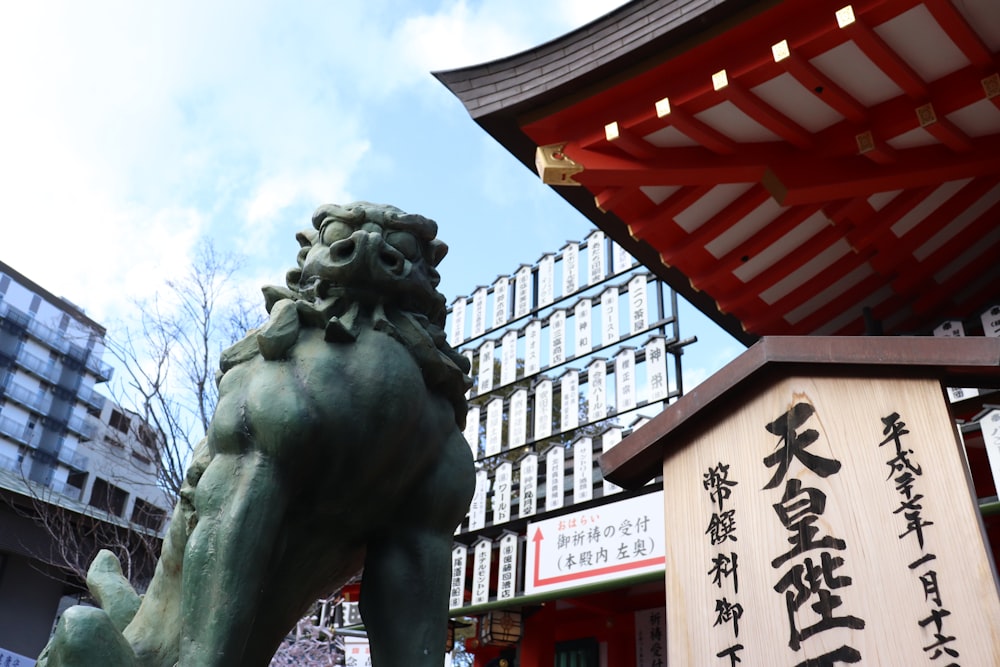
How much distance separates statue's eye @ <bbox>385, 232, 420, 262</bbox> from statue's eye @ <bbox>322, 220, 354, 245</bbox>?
8 centimetres

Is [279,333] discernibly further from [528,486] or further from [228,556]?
[528,486]

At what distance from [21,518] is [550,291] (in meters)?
8.71

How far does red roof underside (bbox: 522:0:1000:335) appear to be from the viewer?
4.28m

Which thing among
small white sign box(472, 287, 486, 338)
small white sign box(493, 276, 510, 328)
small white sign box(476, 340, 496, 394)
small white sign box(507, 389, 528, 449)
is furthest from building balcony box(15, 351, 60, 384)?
small white sign box(507, 389, 528, 449)

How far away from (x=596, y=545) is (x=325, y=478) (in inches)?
213

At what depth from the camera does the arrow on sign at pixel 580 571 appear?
6.17m

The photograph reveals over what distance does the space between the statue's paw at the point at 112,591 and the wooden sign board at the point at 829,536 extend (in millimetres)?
1610

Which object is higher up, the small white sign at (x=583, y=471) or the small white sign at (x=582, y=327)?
the small white sign at (x=582, y=327)

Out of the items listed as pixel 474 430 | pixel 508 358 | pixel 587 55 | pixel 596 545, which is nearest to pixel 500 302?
pixel 508 358

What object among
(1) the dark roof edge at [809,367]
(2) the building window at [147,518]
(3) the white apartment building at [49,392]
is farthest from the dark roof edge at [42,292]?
(1) the dark roof edge at [809,367]

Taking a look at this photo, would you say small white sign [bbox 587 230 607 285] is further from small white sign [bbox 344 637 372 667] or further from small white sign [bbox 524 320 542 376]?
small white sign [bbox 344 637 372 667]

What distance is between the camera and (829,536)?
91.4 inches

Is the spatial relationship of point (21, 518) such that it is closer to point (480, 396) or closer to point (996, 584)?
point (480, 396)

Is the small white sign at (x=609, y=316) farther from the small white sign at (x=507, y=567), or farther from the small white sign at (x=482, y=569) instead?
the small white sign at (x=482, y=569)
